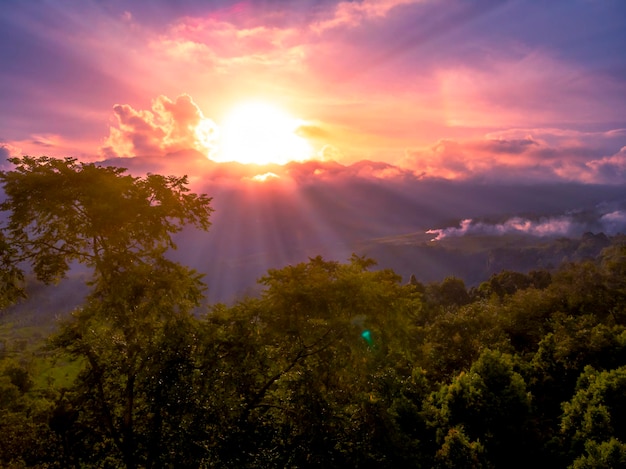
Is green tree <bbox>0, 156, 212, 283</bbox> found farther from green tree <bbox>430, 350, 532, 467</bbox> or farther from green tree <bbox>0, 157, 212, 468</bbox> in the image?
green tree <bbox>430, 350, 532, 467</bbox>

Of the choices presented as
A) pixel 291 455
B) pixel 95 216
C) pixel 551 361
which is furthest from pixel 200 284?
pixel 551 361

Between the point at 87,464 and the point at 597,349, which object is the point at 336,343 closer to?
the point at 87,464

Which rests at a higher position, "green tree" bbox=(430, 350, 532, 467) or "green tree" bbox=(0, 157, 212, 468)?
"green tree" bbox=(0, 157, 212, 468)

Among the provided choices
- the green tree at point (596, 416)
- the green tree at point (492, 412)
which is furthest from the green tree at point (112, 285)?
the green tree at point (596, 416)

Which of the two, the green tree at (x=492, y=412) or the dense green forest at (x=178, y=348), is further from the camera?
the green tree at (x=492, y=412)

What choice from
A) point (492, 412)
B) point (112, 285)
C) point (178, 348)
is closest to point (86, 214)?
point (112, 285)

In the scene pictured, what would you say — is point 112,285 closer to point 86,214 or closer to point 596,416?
point 86,214

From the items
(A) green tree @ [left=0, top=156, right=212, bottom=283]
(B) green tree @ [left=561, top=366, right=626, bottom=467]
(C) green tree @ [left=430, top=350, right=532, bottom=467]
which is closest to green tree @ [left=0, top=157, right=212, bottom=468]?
(A) green tree @ [left=0, top=156, right=212, bottom=283]

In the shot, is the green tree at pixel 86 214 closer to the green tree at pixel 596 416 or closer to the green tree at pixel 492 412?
the green tree at pixel 492 412

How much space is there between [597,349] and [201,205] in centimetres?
3545

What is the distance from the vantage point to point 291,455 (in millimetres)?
14062

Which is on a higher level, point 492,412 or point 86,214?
point 86,214

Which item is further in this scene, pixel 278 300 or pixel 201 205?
pixel 201 205

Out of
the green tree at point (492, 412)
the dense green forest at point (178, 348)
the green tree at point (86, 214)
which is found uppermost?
the green tree at point (86, 214)
